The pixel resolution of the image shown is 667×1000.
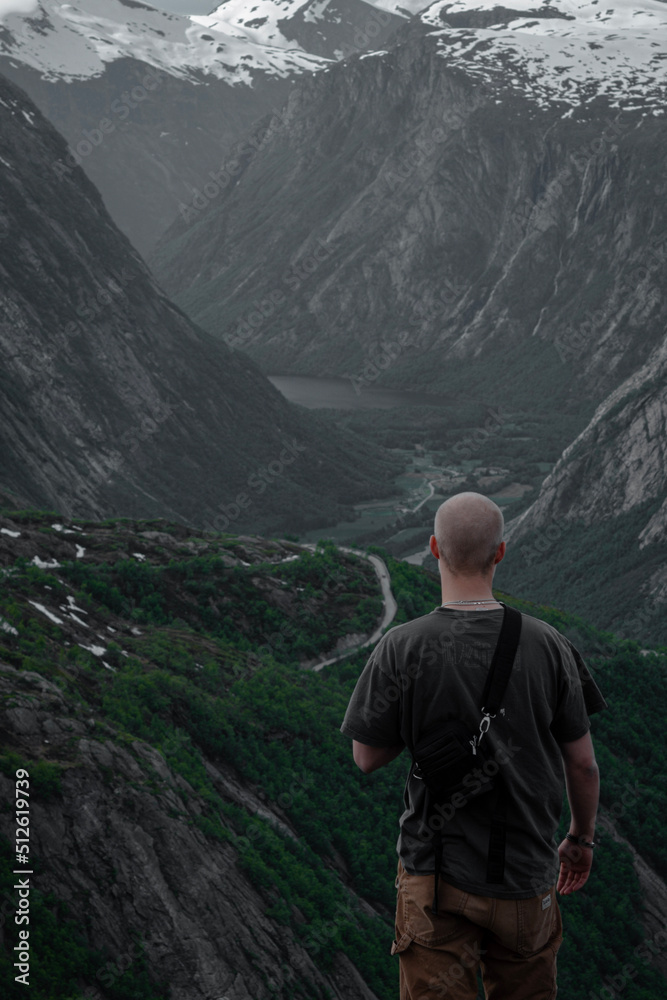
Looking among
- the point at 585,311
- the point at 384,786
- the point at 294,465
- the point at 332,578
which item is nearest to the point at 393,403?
the point at 585,311

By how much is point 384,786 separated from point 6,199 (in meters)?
76.7

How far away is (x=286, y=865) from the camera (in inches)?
869

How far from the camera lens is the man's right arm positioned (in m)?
7.84

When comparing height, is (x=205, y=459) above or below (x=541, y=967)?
below

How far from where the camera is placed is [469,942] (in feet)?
24.8

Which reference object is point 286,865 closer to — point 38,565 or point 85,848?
point 85,848

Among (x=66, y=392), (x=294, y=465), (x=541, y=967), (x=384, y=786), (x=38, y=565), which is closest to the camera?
(x=541, y=967)

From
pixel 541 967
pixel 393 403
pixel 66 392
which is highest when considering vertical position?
pixel 541 967

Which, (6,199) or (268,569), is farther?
(6,199)

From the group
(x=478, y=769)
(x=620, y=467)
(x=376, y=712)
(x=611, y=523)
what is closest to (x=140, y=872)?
(x=376, y=712)

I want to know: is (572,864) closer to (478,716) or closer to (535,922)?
(535,922)

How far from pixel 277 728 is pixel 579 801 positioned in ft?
71.9

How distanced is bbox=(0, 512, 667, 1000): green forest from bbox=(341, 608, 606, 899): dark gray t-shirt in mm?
10255

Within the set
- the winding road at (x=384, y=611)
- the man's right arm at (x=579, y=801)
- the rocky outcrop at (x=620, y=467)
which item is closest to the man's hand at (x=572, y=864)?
the man's right arm at (x=579, y=801)
